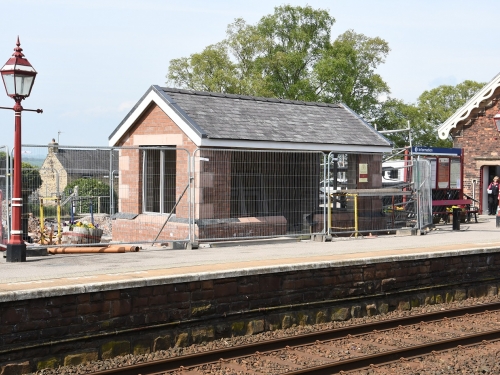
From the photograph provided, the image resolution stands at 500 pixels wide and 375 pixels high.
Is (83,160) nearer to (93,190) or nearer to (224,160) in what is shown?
(93,190)

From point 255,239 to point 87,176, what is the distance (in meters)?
3.76

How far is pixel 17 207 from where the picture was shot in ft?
39.9

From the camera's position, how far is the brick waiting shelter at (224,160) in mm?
15766

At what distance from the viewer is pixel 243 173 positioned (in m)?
15.9

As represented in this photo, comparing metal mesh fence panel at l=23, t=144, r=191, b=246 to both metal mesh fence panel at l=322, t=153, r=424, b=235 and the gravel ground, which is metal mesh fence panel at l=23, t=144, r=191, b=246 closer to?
metal mesh fence panel at l=322, t=153, r=424, b=235

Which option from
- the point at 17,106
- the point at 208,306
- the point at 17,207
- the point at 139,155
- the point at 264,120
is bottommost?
the point at 208,306

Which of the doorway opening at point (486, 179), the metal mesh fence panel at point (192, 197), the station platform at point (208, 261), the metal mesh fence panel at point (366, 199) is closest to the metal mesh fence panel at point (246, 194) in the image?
the metal mesh fence panel at point (192, 197)

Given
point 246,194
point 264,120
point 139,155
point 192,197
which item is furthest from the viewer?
point 264,120

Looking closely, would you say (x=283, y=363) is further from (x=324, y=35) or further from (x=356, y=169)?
(x=324, y=35)

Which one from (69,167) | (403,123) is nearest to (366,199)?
(69,167)

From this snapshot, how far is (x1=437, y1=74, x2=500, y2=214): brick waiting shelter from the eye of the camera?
28953 mm

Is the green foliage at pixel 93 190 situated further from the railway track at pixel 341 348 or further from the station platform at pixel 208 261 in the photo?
the railway track at pixel 341 348

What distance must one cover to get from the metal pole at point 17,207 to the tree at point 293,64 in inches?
1341

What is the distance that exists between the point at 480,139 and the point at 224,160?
1655cm
